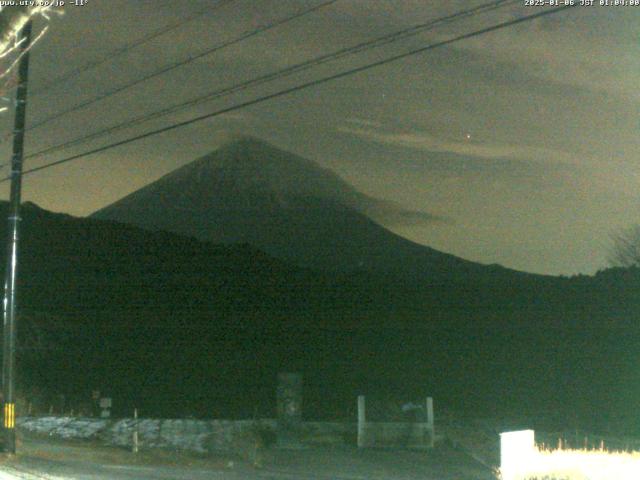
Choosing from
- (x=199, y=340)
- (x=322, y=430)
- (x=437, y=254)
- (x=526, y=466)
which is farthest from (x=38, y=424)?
(x=437, y=254)

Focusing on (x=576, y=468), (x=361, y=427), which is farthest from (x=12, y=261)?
(x=576, y=468)

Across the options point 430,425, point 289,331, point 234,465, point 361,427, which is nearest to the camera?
point 234,465

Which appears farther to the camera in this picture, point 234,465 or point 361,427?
point 361,427

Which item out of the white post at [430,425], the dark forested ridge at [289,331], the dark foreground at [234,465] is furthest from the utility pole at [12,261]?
the dark forested ridge at [289,331]

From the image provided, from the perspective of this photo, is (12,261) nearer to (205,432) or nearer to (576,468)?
(205,432)

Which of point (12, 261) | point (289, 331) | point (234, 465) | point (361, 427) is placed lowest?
point (234, 465)

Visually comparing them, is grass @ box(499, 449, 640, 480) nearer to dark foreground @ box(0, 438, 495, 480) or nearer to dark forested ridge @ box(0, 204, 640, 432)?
dark foreground @ box(0, 438, 495, 480)

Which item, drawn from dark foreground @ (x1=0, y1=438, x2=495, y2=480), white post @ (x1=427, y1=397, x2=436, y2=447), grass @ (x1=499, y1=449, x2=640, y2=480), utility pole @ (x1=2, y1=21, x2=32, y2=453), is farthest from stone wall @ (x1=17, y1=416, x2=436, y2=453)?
grass @ (x1=499, y1=449, x2=640, y2=480)

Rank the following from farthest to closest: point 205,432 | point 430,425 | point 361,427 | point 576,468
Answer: point 205,432
point 361,427
point 430,425
point 576,468

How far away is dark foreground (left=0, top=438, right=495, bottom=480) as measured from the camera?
17.1 metres

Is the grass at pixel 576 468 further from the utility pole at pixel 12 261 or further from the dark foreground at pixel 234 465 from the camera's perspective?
the utility pole at pixel 12 261

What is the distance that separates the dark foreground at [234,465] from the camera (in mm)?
17109

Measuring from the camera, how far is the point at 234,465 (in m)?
19.7

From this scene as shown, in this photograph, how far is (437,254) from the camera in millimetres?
176625
